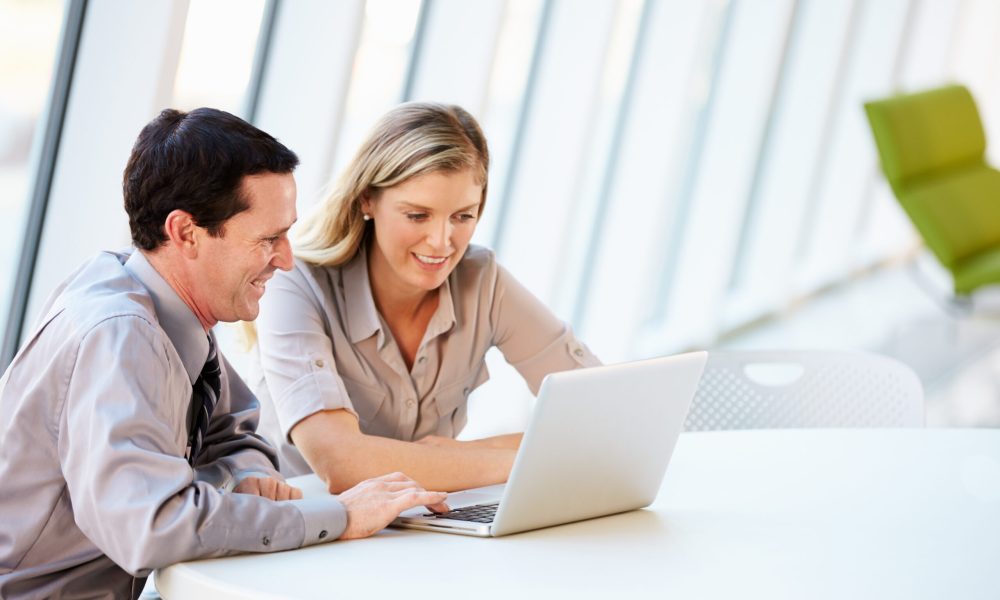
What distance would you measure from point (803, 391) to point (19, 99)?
1768 millimetres

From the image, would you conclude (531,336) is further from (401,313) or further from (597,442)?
(597,442)

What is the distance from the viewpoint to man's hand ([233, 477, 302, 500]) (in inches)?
67.8

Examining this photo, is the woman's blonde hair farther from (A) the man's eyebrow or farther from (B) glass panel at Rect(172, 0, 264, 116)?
(B) glass panel at Rect(172, 0, 264, 116)

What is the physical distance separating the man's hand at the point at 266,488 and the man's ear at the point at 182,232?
335 millimetres

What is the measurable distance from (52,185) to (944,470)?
6.38 ft

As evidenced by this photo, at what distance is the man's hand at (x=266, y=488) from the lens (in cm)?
172

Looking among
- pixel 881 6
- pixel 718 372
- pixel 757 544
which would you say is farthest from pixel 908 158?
pixel 757 544

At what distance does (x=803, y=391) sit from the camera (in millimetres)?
2377

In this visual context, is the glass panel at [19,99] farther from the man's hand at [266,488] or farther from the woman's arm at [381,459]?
the man's hand at [266,488]

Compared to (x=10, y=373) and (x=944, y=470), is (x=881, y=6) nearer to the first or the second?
(x=944, y=470)

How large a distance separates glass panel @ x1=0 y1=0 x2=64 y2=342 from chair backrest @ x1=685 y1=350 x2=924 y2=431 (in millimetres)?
1553

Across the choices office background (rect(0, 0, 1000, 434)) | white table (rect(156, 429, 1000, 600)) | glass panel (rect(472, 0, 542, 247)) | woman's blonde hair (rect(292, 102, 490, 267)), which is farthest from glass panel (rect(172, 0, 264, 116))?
white table (rect(156, 429, 1000, 600))

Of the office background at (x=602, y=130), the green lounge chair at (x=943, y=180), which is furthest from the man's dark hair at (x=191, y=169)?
the green lounge chair at (x=943, y=180)

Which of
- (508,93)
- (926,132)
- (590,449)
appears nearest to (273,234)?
(590,449)
